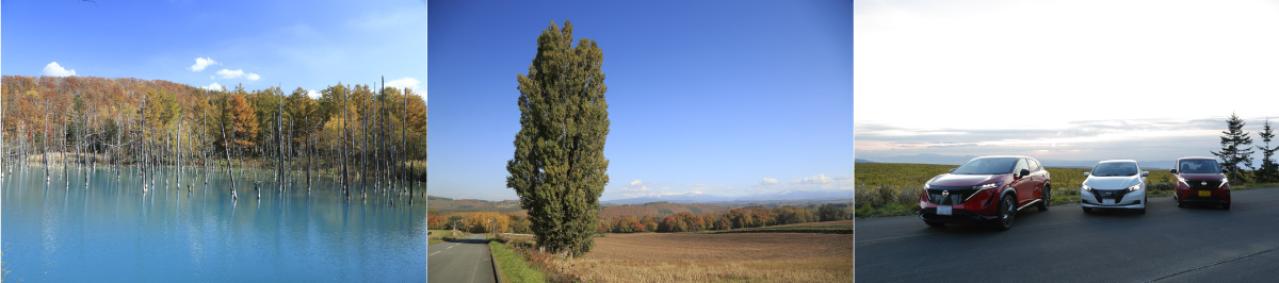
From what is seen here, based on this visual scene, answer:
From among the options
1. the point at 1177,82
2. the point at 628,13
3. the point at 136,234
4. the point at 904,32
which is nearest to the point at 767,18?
the point at 628,13

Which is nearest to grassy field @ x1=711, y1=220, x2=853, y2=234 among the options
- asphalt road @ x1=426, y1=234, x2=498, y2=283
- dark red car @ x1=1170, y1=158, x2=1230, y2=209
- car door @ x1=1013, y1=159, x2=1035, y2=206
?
car door @ x1=1013, y1=159, x2=1035, y2=206

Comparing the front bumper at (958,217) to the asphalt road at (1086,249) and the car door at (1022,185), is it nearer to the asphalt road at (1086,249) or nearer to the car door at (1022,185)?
the asphalt road at (1086,249)

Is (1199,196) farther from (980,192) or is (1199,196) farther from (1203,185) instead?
(980,192)

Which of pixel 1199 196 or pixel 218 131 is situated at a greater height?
pixel 218 131

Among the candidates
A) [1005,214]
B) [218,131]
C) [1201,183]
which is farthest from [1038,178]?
[218,131]

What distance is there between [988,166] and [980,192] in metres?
0.46

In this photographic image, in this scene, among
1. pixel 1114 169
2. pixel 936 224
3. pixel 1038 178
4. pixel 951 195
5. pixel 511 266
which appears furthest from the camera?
pixel 1038 178

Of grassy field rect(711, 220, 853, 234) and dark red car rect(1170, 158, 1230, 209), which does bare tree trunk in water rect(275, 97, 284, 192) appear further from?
dark red car rect(1170, 158, 1230, 209)

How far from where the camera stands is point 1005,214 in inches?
247

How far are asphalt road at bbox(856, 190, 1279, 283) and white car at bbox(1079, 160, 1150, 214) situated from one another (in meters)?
0.14

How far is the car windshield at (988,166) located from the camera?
6305mm

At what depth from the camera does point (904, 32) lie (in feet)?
24.0

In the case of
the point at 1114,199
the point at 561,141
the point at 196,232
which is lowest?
the point at 196,232

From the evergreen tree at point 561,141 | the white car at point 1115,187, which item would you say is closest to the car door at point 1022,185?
the white car at point 1115,187
